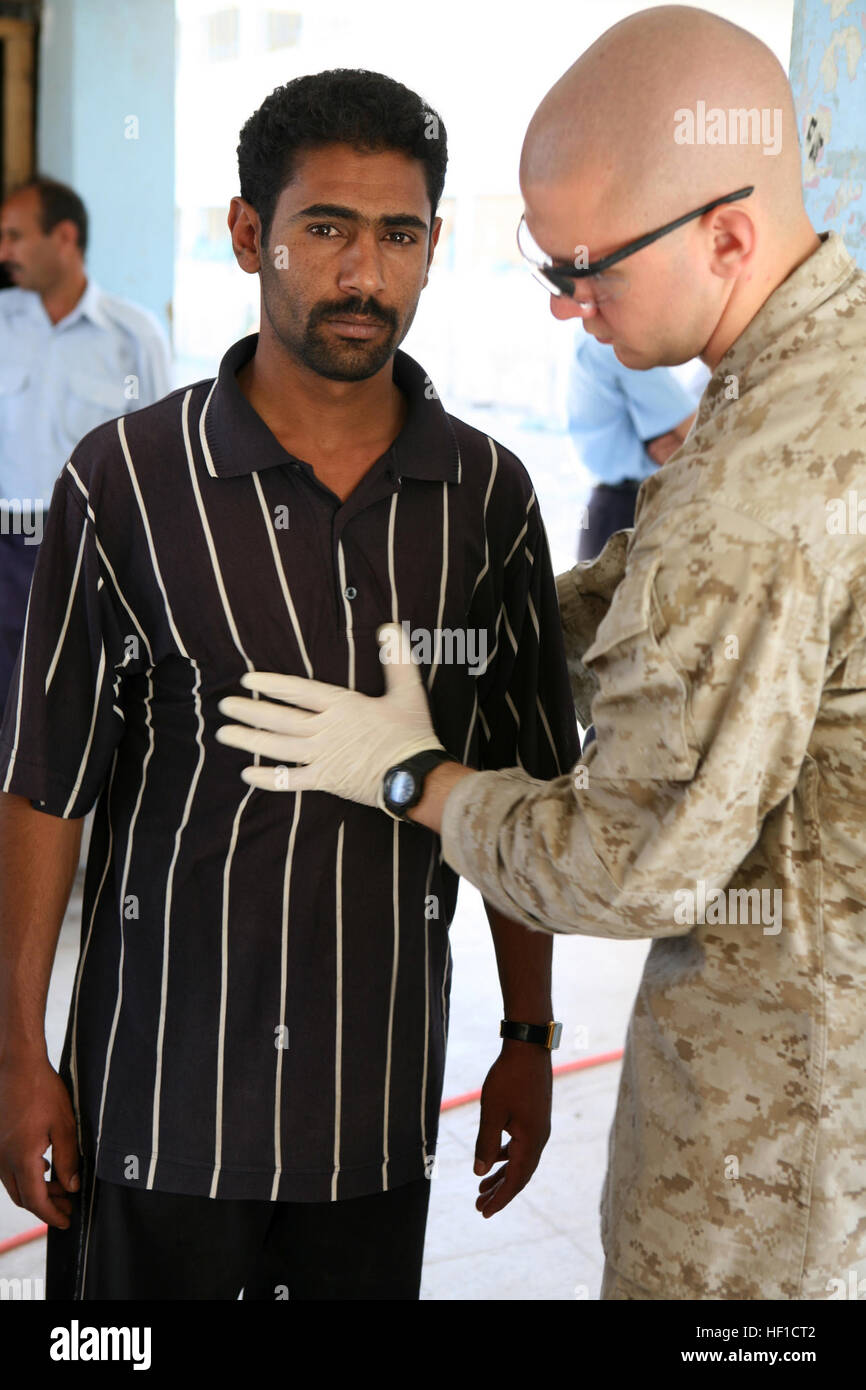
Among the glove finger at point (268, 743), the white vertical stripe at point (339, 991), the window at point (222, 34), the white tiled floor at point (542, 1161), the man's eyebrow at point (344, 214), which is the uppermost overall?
the window at point (222, 34)

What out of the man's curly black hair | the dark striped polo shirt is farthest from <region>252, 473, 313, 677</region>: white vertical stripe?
the man's curly black hair

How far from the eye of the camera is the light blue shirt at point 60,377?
4164 millimetres

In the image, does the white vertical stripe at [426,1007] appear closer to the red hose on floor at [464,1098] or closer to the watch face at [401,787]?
the watch face at [401,787]

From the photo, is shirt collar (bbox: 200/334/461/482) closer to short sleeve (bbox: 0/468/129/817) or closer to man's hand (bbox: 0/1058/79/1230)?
short sleeve (bbox: 0/468/129/817)

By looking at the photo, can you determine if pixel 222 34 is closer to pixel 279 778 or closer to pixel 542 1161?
pixel 542 1161

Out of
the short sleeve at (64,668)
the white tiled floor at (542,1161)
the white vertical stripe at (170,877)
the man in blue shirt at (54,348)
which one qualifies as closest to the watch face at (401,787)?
the white vertical stripe at (170,877)

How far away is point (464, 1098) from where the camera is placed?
3.21 m

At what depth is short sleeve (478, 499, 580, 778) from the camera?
1.60m

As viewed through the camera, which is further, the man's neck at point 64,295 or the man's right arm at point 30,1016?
the man's neck at point 64,295

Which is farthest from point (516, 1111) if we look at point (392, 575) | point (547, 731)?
point (392, 575)

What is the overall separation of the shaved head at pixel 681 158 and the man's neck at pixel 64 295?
130 inches

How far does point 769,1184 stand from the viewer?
1264mm
